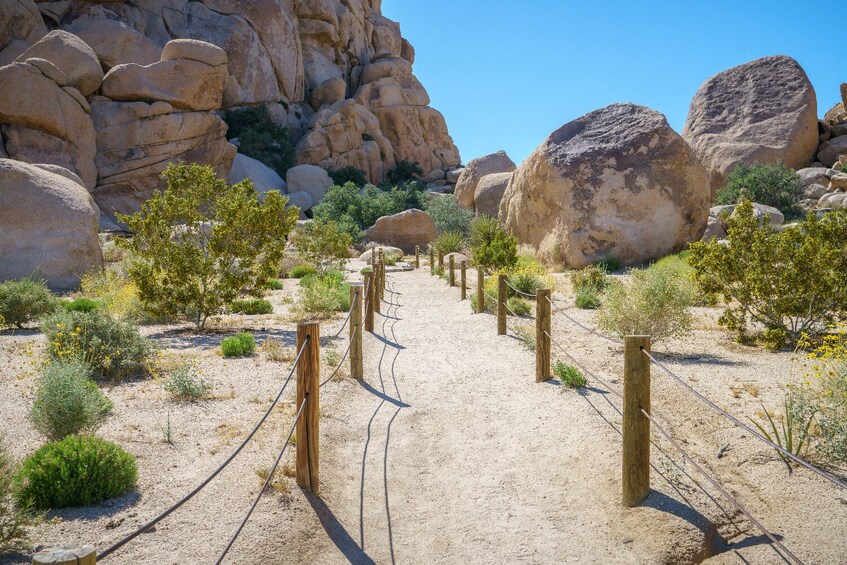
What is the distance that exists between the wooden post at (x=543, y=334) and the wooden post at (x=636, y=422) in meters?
3.21

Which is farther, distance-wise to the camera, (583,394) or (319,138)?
(319,138)

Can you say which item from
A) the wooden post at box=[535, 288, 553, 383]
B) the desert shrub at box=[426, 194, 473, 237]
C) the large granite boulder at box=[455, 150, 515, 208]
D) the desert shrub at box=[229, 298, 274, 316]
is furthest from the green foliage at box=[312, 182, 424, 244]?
the wooden post at box=[535, 288, 553, 383]

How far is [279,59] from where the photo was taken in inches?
1902

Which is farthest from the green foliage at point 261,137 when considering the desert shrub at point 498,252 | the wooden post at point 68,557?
the wooden post at point 68,557

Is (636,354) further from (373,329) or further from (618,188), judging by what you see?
(618,188)

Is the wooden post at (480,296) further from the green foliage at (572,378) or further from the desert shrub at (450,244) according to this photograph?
the desert shrub at (450,244)

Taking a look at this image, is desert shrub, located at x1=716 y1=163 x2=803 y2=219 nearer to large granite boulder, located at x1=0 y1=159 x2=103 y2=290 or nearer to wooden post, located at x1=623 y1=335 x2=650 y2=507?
large granite boulder, located at x1=0 y1=159 x2=103 y2=290

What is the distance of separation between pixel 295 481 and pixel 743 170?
3186 cm

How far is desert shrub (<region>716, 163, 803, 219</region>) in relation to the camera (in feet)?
95.9

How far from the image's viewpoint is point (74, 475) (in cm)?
454

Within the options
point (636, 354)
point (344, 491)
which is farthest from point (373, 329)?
point (636, 354)

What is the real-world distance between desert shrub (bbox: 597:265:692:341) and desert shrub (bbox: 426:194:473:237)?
21785mm

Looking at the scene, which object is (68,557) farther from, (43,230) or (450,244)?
(450,244)

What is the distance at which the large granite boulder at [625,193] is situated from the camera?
19.4 metres
